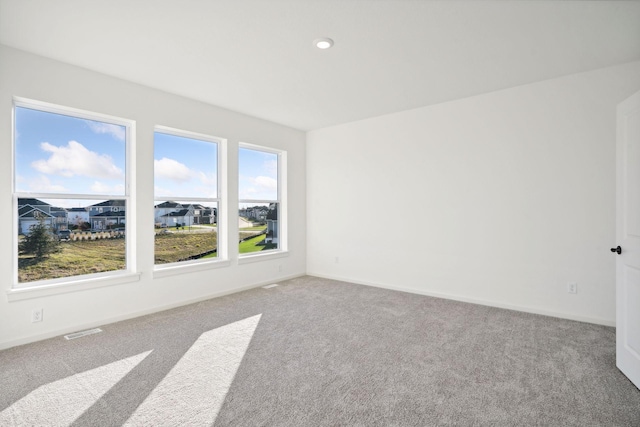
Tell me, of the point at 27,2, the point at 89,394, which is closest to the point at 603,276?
the point at 89,394

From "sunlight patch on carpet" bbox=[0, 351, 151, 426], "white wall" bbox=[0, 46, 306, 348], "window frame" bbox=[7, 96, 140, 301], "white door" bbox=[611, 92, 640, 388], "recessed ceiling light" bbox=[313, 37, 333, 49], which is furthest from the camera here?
"window frame" bbox=[7, 96, 140, 301]

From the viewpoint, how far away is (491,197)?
406cm

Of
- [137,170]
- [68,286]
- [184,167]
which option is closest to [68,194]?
[137,170]

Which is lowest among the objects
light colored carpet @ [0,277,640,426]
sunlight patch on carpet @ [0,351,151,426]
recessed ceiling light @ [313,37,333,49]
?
sunlight patch on carpet @ [0,351,151,426]

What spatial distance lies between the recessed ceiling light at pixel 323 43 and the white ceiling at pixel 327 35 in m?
0.05

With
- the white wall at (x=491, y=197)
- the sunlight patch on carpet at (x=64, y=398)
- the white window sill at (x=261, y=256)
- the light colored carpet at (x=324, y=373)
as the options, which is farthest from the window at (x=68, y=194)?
the white wall at (x=491, y=197)

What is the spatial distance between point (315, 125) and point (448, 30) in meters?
3.17

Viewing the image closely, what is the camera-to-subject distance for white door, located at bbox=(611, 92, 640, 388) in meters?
2.27

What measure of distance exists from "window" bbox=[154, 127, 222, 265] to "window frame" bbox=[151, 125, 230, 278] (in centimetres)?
1

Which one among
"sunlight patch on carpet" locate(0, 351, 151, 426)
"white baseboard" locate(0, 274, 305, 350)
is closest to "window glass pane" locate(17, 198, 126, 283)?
"white baseboard" locate(0, 274, 305, 350)

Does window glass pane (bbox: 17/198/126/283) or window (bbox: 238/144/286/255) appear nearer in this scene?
window glass pane (bbox: 17/198/126/283)

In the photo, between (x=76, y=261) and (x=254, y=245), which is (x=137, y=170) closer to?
(x=76, y=261)

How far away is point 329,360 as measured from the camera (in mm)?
2625

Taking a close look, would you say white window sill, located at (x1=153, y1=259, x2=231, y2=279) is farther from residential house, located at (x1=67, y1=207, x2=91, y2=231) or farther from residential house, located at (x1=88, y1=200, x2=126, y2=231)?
residential house, located at (x1=67, y1=207, x2=91, y2=231)
